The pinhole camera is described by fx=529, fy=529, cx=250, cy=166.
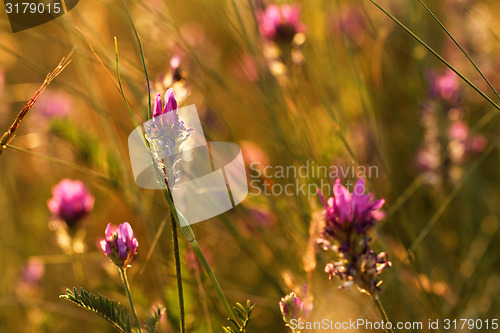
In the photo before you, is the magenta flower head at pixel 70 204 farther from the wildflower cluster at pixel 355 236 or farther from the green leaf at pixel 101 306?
the wildflower cluster at pixel 355 236

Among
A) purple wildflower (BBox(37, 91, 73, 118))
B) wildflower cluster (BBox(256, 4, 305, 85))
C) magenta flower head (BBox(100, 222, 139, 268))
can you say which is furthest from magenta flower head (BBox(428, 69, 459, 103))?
purple wildflower (BBox(37, 91, 73, 118))

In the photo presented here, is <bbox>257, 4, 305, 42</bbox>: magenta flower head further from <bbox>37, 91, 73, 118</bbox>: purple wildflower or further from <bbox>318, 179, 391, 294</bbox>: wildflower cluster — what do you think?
<bbox>37, 91, 73, 118</bbox>: purple wildflower

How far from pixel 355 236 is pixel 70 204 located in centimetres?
60

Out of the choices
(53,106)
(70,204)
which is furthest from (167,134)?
(53,106)

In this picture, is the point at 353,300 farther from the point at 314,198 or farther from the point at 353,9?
the point at 353,9

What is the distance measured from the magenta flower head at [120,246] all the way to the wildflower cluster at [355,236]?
194 millimetres

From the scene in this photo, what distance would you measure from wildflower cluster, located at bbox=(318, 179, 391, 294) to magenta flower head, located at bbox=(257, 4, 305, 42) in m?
0.57

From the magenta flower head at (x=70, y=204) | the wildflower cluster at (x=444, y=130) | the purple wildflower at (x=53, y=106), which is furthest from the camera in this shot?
the purple wildflower at (x=53, y=106)

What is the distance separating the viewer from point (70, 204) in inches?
36.9

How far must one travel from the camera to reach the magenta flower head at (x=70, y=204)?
92 centimetres

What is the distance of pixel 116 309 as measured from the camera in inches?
20.7

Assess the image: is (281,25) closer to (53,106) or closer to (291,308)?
(291,308)

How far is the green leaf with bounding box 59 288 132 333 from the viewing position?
50cm

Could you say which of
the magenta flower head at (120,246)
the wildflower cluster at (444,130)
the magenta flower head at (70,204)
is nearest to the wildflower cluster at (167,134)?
the magenta flower head at (120,246)
